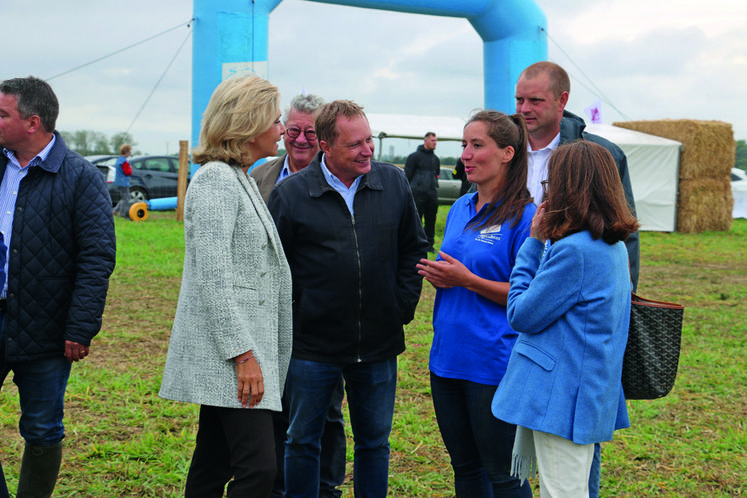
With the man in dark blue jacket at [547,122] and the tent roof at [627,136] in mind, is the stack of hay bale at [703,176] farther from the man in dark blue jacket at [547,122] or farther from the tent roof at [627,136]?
the man in dark blue jacket at [547,122]

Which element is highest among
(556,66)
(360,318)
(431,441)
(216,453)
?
(556,66)

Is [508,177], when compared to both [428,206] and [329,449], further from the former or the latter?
[428,206]

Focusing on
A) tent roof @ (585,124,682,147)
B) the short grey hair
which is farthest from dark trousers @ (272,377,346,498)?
tent roof @ (585,124,682,147)

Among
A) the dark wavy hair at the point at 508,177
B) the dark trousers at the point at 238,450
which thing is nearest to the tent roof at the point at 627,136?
the dark wavy hair at the point at 508,177

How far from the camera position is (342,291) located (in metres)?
2.70

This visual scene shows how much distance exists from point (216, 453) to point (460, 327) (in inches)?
38.1

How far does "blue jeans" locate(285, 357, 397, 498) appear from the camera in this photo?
2.73 m

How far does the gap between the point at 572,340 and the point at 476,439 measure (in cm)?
61

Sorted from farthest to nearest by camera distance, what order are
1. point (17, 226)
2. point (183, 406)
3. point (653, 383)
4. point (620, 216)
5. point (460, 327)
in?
1. point (183, 406)
2. point (17, 226)
3. point (460, 327)
4. point (653, 383)
5. point (620, 216)

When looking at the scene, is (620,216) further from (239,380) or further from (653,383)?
(239,380)

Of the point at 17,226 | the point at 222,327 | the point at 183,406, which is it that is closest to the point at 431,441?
the point at 183,406

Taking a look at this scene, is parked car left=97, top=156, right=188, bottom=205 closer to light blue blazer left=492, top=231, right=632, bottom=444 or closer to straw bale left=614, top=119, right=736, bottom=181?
straw bale left=614, top=119, right=736, bottom=181

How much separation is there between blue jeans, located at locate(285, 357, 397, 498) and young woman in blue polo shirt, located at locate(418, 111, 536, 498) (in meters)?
0.26

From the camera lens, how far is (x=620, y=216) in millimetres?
2158
